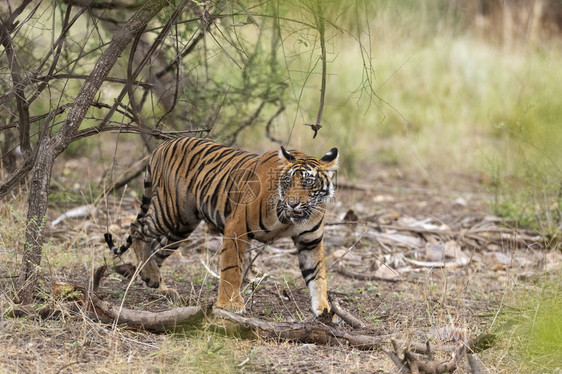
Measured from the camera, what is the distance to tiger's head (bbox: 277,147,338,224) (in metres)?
4.44

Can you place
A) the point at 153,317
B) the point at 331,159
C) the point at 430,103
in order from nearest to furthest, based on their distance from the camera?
the point at 153,317, the point at 331,159, the point at 430,103

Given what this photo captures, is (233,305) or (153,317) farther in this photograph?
(233,305)

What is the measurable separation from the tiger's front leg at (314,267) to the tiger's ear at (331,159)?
46 cm

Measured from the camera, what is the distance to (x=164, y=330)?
13.6ft

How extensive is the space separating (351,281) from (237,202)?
177 cm

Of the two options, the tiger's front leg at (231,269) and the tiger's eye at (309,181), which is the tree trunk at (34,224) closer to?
the tiger's front leg at (231,269)

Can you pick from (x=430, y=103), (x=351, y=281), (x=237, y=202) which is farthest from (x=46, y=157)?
(x=430, y=103)

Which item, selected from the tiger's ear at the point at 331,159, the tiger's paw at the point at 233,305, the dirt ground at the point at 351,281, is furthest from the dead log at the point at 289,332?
the tiger's ear at the point at 331,159

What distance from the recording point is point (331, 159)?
15.5 feet

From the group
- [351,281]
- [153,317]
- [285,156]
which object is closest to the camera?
[153,317]

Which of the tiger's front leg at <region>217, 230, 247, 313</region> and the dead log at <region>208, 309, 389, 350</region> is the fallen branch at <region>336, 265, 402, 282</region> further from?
the dead log at <region>208, 309, 389, 350</region>

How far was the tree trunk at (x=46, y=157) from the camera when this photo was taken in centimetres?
415

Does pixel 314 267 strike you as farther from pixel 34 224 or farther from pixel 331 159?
pixel 34 224

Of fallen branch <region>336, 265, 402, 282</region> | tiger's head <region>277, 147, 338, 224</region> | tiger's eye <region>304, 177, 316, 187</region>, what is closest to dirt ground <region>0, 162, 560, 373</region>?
fallen branch <region>336, 265, 402, 282</region>
